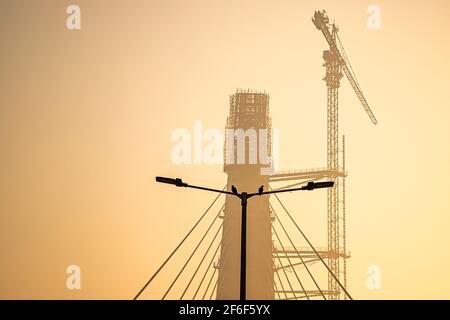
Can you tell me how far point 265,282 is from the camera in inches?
3182

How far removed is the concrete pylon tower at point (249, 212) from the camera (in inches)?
3182

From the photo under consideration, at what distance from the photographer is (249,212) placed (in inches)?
3280

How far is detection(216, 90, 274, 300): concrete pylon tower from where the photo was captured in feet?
265
